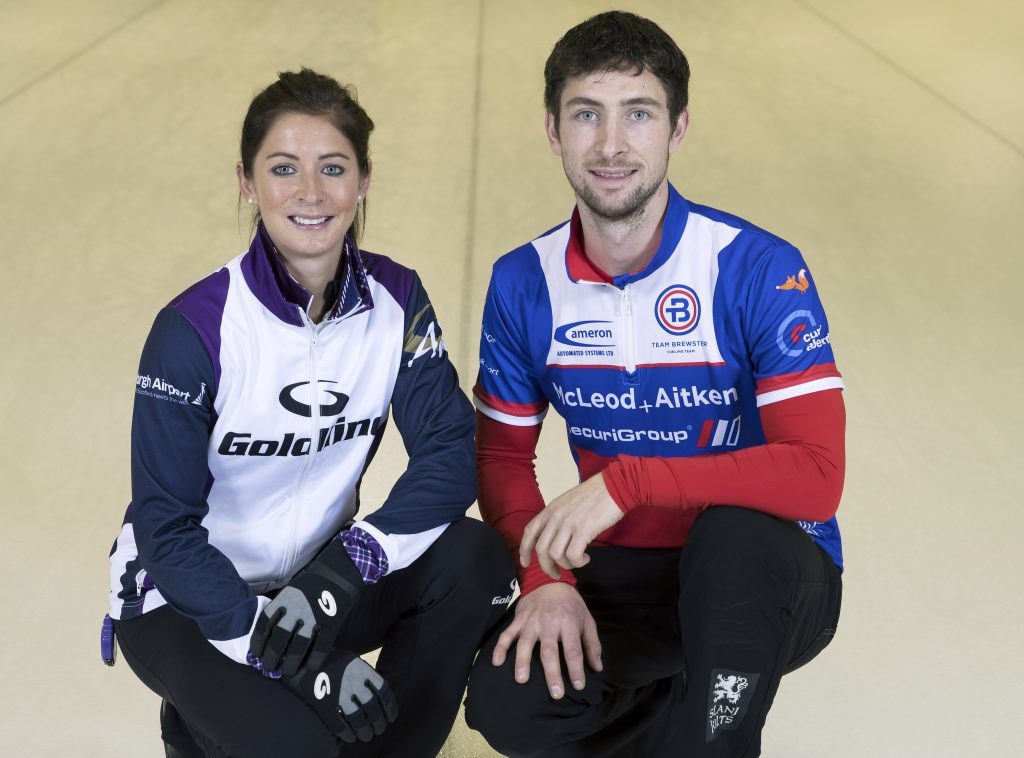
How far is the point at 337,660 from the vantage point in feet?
4.98

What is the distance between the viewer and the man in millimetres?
1501

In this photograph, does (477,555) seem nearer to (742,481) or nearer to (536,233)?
(742,481)

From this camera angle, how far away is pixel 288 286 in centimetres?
167

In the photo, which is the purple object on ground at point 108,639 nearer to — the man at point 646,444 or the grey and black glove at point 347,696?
the grey and black glove at point 347,696

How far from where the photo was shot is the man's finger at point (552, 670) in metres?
1.58

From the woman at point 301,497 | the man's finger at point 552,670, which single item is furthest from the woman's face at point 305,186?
the man's finger at point 552,670

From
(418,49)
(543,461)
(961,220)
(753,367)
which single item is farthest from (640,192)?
(418,49)

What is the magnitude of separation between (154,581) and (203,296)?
40cm

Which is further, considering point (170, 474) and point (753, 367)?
point (753, 367)

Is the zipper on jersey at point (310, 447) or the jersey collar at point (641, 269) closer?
the zipper on jersey at point (310, 447)

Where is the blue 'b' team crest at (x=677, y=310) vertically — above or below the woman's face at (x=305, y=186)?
below

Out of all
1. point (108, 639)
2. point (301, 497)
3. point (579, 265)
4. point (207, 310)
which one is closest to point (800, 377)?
point (579, 265)

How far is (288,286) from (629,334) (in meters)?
0.54

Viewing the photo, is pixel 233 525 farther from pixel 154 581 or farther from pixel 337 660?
pixel 337 660
